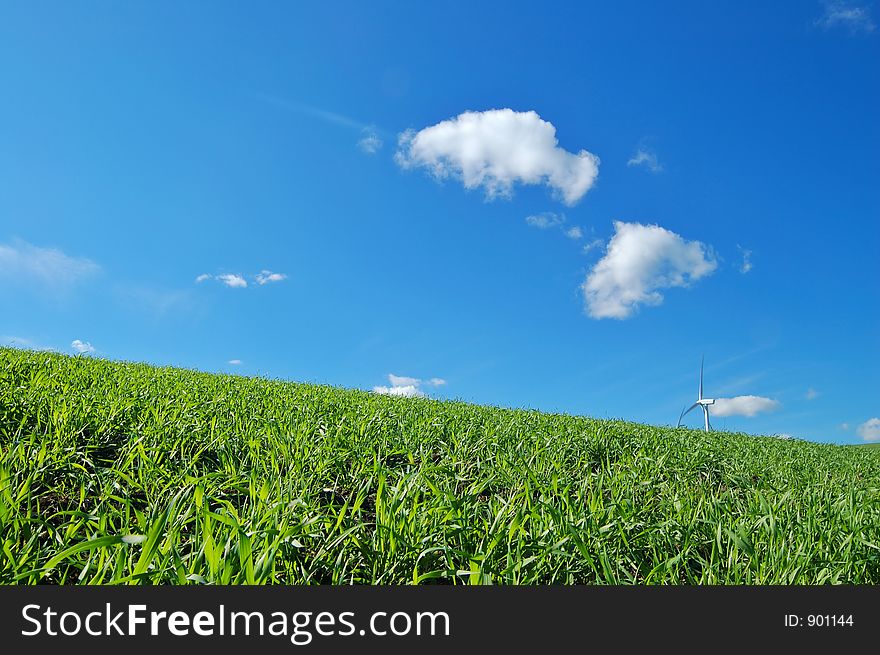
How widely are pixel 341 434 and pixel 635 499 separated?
10.5 ft

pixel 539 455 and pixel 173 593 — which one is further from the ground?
pixel 539 455

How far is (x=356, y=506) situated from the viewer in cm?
392

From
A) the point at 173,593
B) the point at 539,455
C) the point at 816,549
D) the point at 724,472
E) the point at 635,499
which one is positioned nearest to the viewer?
the point at 173,593

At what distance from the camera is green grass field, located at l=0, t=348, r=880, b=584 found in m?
3.30

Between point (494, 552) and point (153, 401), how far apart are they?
5.58 meters

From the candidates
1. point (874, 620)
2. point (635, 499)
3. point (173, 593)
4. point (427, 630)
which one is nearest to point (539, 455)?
point (635, 499)

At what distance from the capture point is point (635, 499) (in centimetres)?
574

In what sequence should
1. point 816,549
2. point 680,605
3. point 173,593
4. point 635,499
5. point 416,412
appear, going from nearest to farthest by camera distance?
point 173,593 < point 680,605 < point 816,549 < point 635,499 < point 416,412

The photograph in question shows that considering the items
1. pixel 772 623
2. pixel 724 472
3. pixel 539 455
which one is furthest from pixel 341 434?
pixel 724 472

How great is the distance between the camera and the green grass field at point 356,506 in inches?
130

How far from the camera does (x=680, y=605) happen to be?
3008 millimetres

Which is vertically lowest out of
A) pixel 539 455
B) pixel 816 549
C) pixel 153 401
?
pixel 816 549

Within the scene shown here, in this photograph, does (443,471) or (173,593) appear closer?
(173,593)

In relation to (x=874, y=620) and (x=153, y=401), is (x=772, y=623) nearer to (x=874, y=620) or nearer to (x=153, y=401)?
(x=874, y=620)
